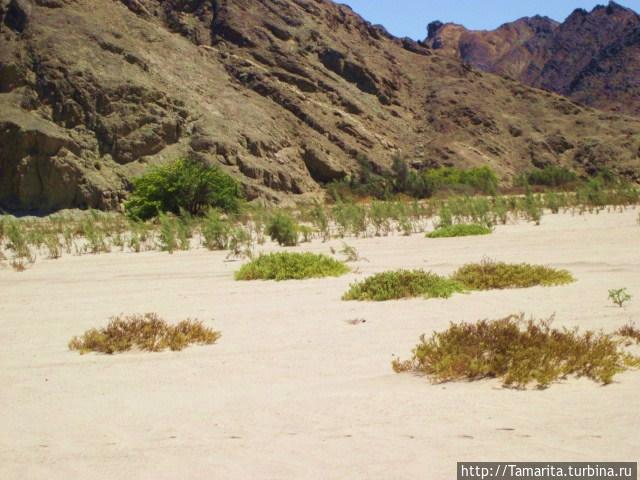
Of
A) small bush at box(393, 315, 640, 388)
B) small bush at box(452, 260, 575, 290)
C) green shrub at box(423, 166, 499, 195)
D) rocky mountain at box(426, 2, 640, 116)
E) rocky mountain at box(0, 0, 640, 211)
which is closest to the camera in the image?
small bush at box(393, 315, 640, 388)

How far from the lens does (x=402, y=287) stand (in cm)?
767

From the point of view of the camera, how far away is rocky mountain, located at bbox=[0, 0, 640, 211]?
3825 cm

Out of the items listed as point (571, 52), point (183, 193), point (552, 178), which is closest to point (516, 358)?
point (183, 193)

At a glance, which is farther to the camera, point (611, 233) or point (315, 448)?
point (611, 233)

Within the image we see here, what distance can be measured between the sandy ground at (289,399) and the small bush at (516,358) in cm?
12

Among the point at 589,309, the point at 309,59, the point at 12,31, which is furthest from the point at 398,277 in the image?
the point at 309,59

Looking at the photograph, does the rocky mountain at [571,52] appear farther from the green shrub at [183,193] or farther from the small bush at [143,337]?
the small bush at [143,337]

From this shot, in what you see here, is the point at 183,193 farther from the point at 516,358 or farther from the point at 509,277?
the point at 516,358

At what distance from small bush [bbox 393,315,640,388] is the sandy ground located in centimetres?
12

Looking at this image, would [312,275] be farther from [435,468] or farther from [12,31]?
[12,31]

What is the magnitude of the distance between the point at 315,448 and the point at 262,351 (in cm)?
223

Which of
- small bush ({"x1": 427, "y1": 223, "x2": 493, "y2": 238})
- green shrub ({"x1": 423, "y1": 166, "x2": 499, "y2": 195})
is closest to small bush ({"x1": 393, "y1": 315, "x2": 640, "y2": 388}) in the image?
small bush ({"x1": 427, "y1": 223, "x2": 493, "y2": 238})

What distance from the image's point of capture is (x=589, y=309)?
21.4ft

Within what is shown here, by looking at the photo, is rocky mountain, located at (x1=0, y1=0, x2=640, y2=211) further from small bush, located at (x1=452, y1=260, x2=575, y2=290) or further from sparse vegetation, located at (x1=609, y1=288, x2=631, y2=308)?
sparse vegetation, located at (x1=609, y1=288, x2=631, y2=308)
